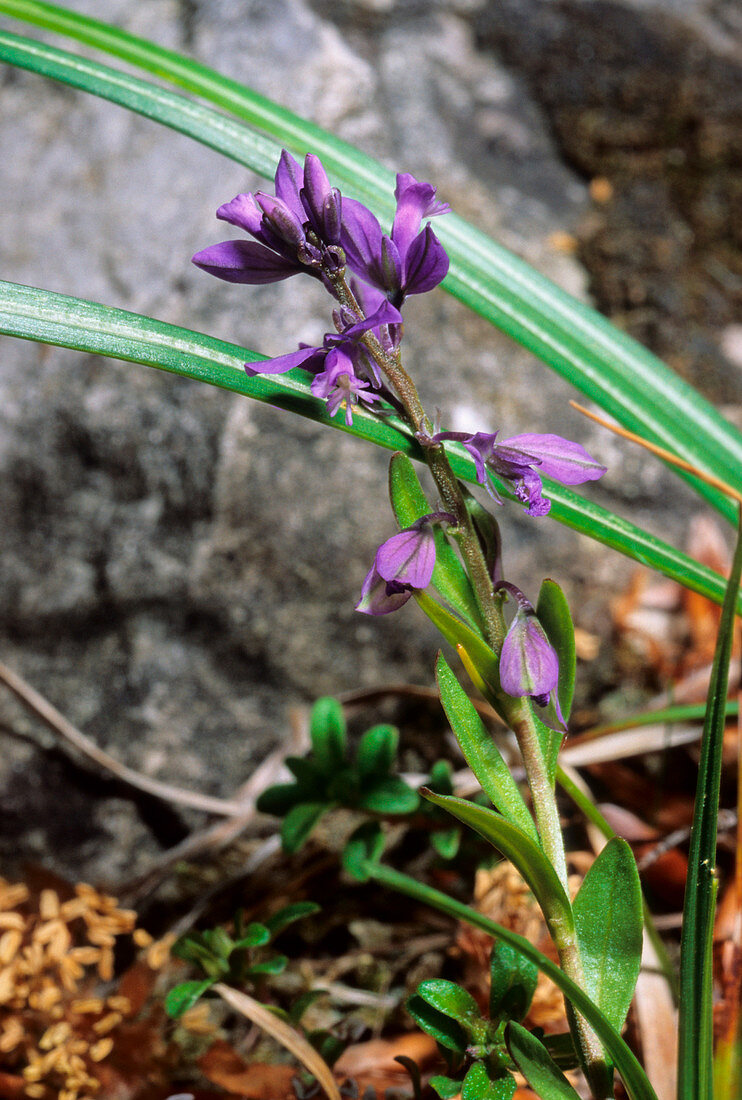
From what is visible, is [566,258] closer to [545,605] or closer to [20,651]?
[545,605]

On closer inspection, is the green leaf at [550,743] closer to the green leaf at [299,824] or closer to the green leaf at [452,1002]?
the green leaf at [452,1002]

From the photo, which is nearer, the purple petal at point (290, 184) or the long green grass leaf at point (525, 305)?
the purple petal at point (290, 184)

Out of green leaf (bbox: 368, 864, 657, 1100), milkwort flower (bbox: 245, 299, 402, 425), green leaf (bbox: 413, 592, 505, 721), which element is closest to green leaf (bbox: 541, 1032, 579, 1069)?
green leaf (bbox: 368, 864, 657, 1100)

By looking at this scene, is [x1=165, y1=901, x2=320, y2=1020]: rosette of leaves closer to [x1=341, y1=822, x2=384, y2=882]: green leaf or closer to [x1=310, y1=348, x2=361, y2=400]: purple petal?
[x1=341, y1=822, x2=384, y2=882]: green leaf

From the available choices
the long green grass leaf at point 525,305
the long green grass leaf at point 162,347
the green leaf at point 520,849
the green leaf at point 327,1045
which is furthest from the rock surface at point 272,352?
the green leaf at point 520,849

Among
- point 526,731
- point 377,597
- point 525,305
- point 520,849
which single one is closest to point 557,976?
point 520,849

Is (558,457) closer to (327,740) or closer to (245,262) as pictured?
(245,262)
